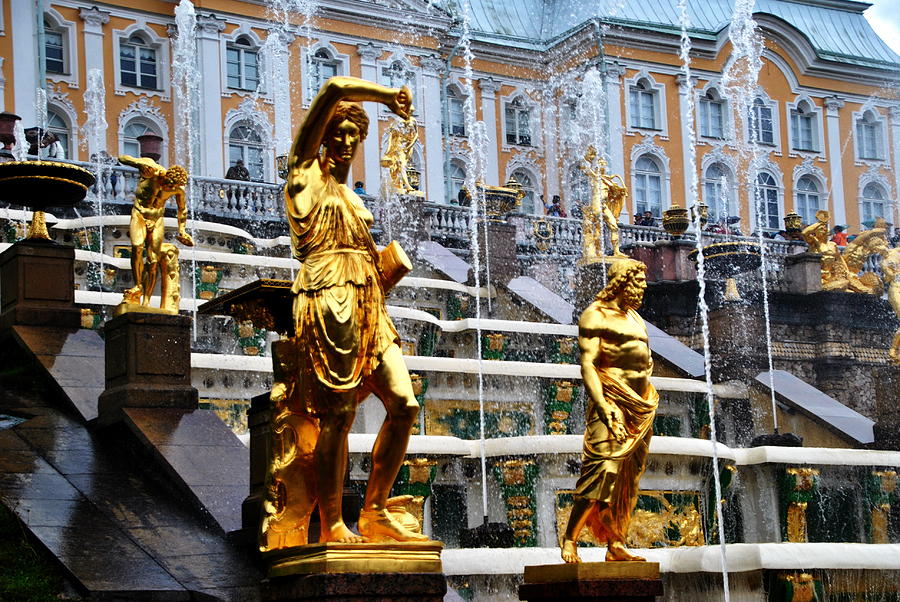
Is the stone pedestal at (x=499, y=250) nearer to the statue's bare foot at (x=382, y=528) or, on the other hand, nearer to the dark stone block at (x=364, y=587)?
the statue's bare foot at (x=382, y=528)

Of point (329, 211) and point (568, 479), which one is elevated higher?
point (329, 211)

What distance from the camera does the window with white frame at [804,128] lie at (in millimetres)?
57375

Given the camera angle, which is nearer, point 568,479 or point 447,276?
point 568,479

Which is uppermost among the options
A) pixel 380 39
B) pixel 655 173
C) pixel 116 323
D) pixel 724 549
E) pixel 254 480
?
pixel 380 39

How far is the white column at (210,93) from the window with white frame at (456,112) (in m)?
8.24

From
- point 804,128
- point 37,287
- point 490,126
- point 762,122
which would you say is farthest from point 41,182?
point 804,128

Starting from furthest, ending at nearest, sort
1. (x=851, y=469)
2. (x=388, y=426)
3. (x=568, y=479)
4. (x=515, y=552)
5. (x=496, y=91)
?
(x=496, y=91) < (x=851, y=469) < (x=568, y=479) < (x=515, y=552) < (x=388, y=426)

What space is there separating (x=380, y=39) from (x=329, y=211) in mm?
41359

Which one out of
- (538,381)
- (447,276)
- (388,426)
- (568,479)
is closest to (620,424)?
(388,426)

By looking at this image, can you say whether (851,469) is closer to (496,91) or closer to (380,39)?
(380,39)

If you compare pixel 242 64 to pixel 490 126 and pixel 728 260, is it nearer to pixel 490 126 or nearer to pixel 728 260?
pixel 490 126

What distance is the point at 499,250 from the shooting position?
1094 inches

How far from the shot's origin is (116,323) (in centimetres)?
1302

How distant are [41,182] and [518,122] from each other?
40.7 meters
